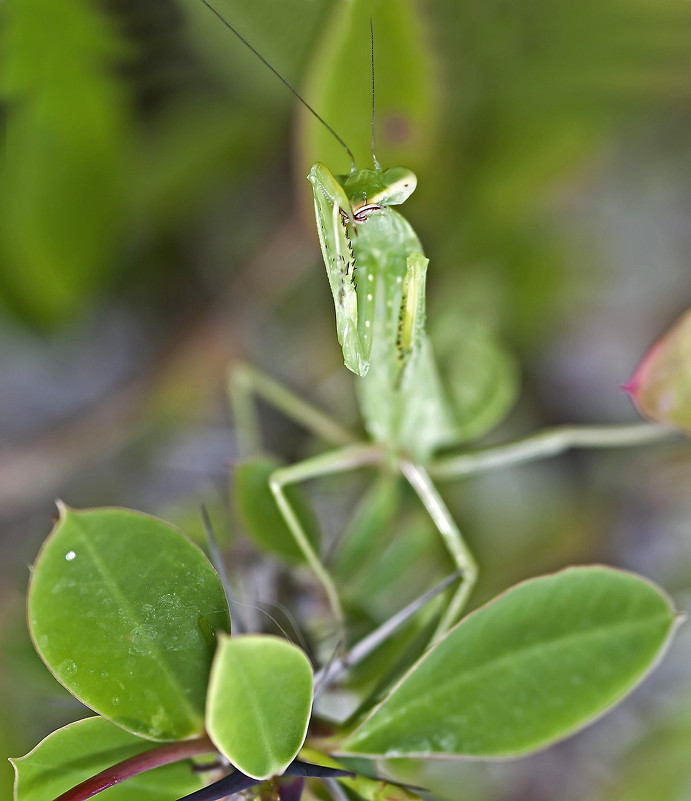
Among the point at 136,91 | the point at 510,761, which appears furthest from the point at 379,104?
the point at 510,761

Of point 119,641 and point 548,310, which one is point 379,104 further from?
point 119,641

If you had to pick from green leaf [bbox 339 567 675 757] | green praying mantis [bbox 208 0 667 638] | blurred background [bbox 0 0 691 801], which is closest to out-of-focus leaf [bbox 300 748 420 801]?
green leaf [bbox 339 567 675 757]

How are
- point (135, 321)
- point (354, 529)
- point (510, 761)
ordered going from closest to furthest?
1. point (354, 529)
2. point (510, 761)
3. point (135, 321)

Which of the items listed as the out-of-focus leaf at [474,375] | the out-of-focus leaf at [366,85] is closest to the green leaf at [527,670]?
the out-of-focus leaf at [474,375]

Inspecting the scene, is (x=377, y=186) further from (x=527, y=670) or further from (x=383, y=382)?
(x=527, y=670)

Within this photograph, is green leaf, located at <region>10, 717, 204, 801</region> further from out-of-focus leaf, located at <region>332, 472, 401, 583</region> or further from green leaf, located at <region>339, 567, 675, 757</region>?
out-of-focus leaf, located at <region>332, 472, 401, 583</region>

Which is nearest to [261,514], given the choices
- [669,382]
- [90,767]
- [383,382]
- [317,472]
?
[317,472]

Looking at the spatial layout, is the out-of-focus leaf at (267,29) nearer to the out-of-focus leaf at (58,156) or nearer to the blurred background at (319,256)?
the blurred background at (319,256)
